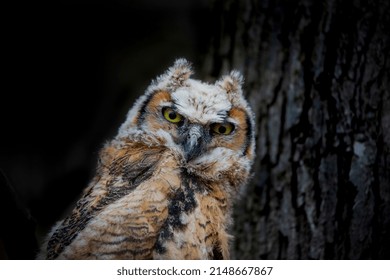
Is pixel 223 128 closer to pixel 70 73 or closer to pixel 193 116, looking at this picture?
pixel 193 116

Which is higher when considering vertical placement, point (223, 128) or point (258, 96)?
point (258, 96)

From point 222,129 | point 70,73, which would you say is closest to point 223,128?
point 222,129

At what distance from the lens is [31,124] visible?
1.20m

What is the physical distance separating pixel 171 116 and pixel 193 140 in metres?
0.07

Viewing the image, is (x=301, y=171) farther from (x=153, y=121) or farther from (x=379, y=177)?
(x=153, y=121)

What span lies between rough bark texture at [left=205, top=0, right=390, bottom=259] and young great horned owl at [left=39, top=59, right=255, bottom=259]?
5.5 inches

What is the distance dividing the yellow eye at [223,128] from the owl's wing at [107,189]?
123 mm

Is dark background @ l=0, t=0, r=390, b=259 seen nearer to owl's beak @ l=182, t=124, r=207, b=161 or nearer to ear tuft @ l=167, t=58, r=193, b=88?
ear tuft @ l=167, t=58, r=193, b=88

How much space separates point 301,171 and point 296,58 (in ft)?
0.87

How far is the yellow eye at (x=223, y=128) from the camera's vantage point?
1.00m

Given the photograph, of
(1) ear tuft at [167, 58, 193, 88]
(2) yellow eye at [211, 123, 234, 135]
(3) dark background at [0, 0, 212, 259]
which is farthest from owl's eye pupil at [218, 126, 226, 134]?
(3) dark background at [0, 0, 212, 259]

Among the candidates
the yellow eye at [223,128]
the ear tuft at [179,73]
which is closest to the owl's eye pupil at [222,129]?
the yellow eye at [223,128]

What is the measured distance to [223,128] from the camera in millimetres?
1009

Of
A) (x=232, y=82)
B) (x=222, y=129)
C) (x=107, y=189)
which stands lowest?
(x=107, y=189)
